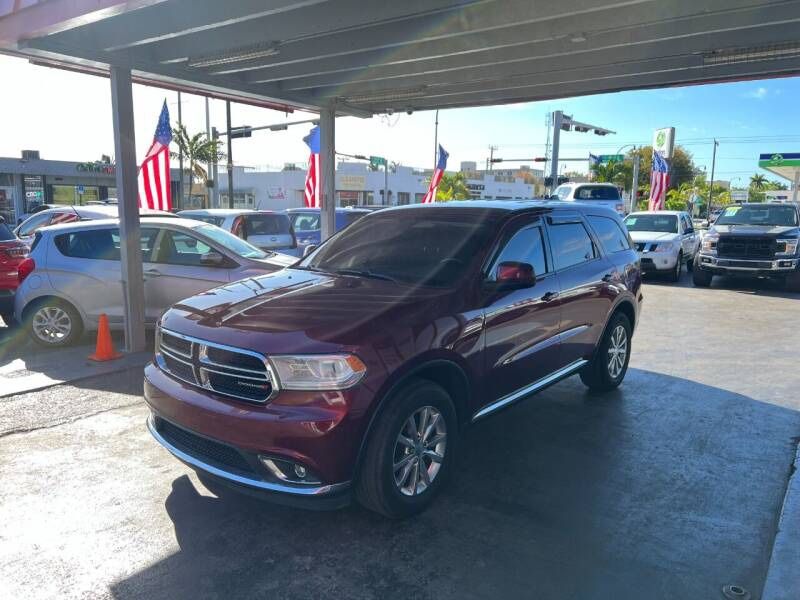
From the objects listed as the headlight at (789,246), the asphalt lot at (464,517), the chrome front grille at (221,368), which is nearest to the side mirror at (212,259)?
the asphalt lot at (464,517)

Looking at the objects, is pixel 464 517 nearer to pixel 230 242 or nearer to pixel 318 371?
pixel 318 371

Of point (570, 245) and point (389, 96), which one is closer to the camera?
point (570, 245)

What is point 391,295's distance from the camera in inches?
146

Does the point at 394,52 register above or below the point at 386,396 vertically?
above

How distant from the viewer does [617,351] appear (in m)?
5.94

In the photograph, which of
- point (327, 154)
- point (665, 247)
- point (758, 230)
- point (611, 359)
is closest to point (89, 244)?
point (327, 154)

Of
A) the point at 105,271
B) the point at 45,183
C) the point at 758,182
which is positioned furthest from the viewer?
the point at 758,182

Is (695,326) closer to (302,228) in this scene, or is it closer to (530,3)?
(530,3)

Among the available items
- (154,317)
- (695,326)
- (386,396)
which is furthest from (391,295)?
(695,326)

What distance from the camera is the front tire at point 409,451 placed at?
323cm

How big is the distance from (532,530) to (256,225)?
9727 millimetres

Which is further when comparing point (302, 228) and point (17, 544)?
point (302, 228)

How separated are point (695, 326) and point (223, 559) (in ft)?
27.9

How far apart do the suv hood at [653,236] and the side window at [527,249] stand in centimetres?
1100
